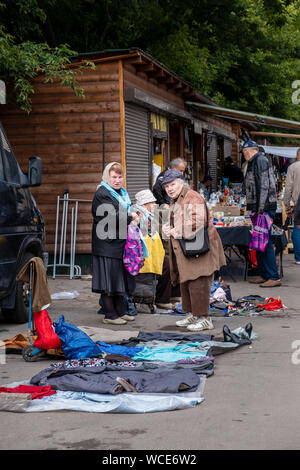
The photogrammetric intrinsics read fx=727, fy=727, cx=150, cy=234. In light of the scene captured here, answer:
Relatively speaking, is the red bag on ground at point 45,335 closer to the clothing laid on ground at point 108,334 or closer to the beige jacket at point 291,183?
the clothing laid on ground at point 108,334

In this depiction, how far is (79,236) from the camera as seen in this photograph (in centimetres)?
1302

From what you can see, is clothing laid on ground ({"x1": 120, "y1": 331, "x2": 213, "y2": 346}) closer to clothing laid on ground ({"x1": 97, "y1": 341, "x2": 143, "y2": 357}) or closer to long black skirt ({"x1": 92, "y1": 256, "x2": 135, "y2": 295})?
clothing laid on ground ({"x1": 97, "y1": 341, "x2": 143, "y2": 357})

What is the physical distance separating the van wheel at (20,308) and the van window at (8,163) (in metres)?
0.99

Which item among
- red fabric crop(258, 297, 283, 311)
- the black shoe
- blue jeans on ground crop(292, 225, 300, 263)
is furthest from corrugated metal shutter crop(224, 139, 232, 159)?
the black shoe

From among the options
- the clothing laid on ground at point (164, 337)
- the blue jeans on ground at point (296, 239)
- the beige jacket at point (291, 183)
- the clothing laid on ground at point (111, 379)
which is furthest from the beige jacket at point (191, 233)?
the beige jacket at point (291, 183)

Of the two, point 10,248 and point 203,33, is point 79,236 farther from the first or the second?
point 203,33

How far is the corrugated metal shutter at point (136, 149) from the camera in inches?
522

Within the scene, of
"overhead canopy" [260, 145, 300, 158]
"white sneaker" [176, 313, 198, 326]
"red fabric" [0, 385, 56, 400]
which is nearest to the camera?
"red fabric" [0, 385, 56, 400]

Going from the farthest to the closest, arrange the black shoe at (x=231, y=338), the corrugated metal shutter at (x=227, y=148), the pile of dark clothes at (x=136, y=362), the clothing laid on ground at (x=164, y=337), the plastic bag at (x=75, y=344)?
the corrugated metal shutter at (x=227, y=148) → the clothing laid on ground at (x=164, y=337) → the black shoe at (x=231, y=338) → the plastic bag at (x=75, y=344) → the pile of dark clothes at (x=136, y=362)

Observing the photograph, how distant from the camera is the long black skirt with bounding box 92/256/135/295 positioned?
867 cm

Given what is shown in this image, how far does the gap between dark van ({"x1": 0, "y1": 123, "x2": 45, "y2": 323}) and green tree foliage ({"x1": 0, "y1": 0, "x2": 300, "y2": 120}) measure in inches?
348

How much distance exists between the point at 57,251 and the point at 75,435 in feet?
28.8
